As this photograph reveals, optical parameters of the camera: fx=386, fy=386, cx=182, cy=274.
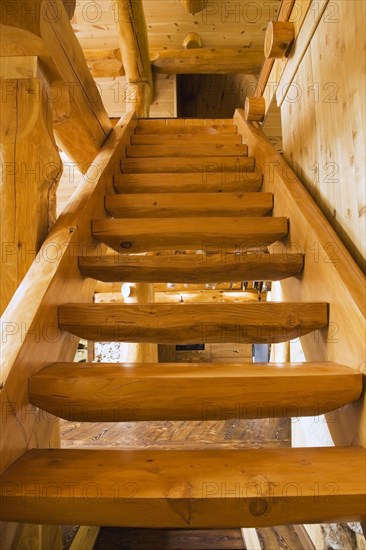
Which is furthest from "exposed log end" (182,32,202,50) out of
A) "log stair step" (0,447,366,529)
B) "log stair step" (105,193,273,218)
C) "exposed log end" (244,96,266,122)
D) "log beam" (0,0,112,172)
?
"log stair step" (0,447,366,529)

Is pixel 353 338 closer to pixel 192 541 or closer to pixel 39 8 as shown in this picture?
pixel 39 8

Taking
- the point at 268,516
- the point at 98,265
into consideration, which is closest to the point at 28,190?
the point at 98,265

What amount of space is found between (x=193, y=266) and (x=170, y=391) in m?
0.65

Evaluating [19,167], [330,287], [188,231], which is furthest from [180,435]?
[19,167]

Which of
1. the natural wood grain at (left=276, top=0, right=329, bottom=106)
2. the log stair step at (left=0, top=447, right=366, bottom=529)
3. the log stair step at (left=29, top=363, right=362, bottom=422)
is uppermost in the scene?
the natural wood grain at (left=276, top=0, right=329, bottom=106)

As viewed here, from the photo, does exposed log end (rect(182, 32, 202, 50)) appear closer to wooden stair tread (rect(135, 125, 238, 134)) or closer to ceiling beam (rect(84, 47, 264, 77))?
ceiling beam (rect(84, 47, 264, 77))

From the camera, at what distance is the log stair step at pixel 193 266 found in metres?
1.55

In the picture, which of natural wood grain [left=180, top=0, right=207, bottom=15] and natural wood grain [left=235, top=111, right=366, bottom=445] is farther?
natural wood grain [left=180, top=0, right=207, bottom=15]

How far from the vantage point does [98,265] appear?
1553 millimetres

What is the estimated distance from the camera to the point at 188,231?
1.79 m

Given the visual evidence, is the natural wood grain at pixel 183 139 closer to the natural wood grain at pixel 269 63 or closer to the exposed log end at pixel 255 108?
the exposed log end at pixel 255 108

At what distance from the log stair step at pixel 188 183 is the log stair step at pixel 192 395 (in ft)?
5.06

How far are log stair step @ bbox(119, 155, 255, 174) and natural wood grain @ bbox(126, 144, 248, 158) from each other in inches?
9.2

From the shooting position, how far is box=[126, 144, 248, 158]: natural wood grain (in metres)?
2.90
